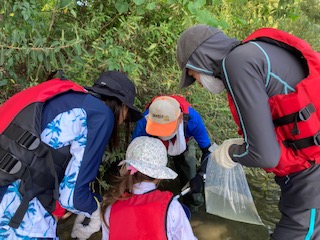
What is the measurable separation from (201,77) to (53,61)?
39.5 inches

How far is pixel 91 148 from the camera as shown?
1.60 metres

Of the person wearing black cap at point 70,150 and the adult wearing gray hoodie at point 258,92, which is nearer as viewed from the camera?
the adult wearing gray hoodie at point 258,92

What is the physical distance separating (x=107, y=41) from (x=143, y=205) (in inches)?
54.5

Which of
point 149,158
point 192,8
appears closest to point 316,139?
point 149,158

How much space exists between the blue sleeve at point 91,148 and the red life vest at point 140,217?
233 millimetres

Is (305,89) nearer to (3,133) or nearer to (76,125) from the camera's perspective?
(76,125)

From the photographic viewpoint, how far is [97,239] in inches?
110

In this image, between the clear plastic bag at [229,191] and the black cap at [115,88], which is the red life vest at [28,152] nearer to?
the black cap at [115,88]

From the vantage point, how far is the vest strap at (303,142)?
1456mm

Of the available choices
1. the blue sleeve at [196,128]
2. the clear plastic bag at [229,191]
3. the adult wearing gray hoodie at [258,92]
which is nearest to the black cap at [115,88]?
the adult wearing gray hoodie at [258,92]

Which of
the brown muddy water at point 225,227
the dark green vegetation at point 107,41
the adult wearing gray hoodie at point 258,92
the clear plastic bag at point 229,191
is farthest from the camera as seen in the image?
the brown muddy water at point 225,227

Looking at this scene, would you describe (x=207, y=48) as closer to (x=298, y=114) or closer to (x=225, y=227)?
(x=298, y=114)

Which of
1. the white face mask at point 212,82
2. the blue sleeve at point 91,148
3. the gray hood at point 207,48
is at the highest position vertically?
the gray hood at point 207,48

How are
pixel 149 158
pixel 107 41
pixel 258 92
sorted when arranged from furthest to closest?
pixel 107 41 → pixel 149 158 → pixel 258 92
